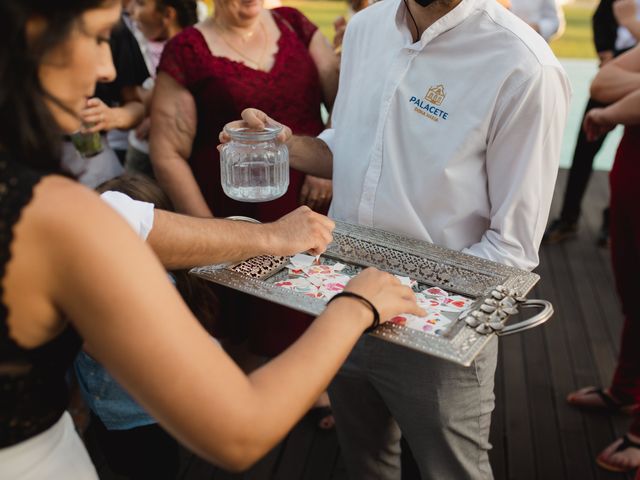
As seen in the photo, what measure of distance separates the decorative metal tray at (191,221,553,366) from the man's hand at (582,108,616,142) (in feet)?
3.95

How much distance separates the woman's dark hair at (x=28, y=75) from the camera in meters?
0.77

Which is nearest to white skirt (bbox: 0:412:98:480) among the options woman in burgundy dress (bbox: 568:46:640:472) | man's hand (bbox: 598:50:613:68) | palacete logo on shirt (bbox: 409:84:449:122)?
palacete logo on shirt (bbox: 409:84:449:122)

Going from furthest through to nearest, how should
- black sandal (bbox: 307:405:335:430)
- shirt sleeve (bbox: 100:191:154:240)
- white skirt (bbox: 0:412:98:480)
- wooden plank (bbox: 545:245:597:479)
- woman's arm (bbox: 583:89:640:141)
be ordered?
black sandal (bbox: 307:405:335:430), wooden plank (bbox: 545:245:597:479), woman's arm (bbox: 583:89:640:141), shirt sleeve (bbox: 100:191:154:240), white skirt (bbox: 0:412:98:480)

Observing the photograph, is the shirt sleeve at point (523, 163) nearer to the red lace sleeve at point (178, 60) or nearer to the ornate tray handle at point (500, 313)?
the ornate tray handle at point (500, 313)

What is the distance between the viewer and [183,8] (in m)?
3.02

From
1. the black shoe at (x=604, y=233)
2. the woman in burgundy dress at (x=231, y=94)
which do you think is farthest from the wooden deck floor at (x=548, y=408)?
the woman in burgundy dress at (x=231, y=94)

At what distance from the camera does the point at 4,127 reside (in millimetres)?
829

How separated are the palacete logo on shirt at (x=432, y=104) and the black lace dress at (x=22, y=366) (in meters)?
0.91

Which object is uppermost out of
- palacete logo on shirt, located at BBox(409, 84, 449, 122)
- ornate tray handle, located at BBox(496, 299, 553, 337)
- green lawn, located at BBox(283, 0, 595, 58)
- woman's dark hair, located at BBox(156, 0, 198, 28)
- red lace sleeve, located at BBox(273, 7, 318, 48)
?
palacete logo on shirt, located at BBox(409, 84, 449, 122)

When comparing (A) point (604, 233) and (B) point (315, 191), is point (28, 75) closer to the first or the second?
(B) point (315, 191)

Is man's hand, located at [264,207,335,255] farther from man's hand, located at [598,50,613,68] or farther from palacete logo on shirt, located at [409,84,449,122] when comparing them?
man's hand, located at [598,50,613,68]

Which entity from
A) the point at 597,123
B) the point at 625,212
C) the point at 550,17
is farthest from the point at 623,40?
the point at 625,212

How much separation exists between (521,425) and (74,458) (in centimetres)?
208

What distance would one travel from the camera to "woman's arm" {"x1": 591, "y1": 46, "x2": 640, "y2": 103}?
2.26 metres
